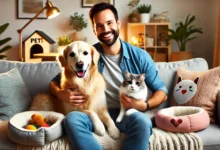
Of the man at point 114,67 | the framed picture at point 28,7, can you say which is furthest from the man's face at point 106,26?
the framed picture at point 28,7

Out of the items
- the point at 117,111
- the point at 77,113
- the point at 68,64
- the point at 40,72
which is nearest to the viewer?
the point at 77,113

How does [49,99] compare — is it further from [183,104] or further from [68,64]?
[183,104]

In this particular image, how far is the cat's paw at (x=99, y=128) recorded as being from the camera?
1.62m

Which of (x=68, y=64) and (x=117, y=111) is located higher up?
(x=68, y=64)

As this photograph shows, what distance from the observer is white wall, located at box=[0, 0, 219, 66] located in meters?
4.51

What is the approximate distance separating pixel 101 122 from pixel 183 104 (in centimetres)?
61

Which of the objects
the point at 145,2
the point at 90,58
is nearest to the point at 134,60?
the point at 90,58

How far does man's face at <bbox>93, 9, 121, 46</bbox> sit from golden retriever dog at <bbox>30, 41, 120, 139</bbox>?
0.12 meters

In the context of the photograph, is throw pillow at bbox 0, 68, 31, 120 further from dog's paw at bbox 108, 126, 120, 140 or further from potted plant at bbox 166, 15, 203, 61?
potted plant at bbox 166, 15, 203, 61

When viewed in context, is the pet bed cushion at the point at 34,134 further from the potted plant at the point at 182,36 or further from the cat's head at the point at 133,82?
the potted plant at the point at 182,36

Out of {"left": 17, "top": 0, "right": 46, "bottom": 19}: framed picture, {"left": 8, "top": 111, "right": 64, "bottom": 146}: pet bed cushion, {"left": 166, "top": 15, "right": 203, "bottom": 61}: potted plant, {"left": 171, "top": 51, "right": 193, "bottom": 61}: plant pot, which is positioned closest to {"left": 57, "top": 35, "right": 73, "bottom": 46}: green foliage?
{"left": 17, "top": 0, "right": 46, "bottom": 19}: framed picture

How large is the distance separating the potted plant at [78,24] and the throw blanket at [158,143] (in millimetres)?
3102

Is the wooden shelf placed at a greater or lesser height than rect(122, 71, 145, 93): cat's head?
greater

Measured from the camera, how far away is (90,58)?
1797 millimetres
